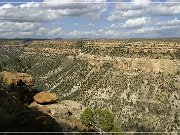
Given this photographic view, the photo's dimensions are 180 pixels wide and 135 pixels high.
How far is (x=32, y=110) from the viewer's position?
2023cm

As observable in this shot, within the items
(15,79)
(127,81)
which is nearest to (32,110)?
(15,79)

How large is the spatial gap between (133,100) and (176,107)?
540 inches

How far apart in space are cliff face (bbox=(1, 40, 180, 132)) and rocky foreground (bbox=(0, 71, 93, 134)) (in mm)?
34040

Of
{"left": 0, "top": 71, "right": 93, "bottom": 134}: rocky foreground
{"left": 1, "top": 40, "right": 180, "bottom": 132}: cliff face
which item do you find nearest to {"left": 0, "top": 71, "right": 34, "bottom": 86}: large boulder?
{"left": 0, "top": 71, "right": 93, "bottom": 134}: rocky foreground

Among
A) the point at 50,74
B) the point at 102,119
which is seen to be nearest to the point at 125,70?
the point at 50,74

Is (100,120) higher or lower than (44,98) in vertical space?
lower

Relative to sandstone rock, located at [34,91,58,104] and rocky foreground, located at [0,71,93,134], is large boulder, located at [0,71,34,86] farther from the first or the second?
sandstone rock, located at [34,91,58,104]

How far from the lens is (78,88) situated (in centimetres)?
12388

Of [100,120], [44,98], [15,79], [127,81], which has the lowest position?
[127,81]

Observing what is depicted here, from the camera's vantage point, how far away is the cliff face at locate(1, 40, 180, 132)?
89250 mm

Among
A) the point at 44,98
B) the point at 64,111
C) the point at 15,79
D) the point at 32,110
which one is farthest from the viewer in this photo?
the point at 15,79

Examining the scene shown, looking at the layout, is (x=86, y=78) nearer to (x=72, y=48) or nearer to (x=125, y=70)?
(x=125, y=70)

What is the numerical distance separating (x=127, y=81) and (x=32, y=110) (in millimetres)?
94090

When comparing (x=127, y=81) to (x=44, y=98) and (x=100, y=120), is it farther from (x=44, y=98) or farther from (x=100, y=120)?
(x=44, y=98)
